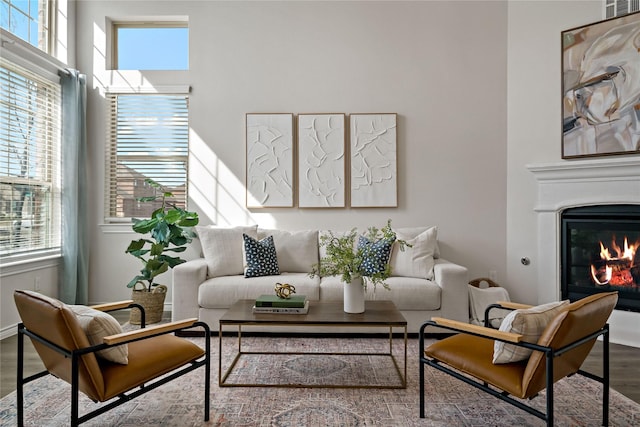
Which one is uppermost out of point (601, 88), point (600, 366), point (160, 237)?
point (601, 88)

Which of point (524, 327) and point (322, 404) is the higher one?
point (524, 327)

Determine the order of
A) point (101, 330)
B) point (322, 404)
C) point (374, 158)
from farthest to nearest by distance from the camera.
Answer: point (374, 158) < point (322, 404) < point (101, 330)

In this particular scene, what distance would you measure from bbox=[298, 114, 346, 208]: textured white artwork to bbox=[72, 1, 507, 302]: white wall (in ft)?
0.45

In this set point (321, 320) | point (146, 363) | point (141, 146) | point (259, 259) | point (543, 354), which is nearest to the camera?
point (543, 354)

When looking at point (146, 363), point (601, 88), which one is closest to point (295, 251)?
point (146, 363)

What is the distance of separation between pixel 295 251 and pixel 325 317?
157 cm

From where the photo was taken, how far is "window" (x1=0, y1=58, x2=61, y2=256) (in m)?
3.70

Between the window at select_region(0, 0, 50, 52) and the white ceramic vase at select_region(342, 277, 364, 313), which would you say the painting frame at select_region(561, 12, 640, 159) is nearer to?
the white ceramic vase at select_region(342, 277, 364, 313)

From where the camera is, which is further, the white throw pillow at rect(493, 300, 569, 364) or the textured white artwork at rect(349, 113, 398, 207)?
the textured white artwork at rect(349, 113, 398, 207)

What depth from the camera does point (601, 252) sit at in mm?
3822

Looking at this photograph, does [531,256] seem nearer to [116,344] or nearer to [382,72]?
[382,72]

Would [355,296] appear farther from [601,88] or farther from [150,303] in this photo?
[601,88]

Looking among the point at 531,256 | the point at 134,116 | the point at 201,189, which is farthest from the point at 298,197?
the point at 531,256

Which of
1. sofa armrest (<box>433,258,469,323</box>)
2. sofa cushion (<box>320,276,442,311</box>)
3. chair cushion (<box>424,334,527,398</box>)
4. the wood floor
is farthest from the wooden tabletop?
the wood floor
